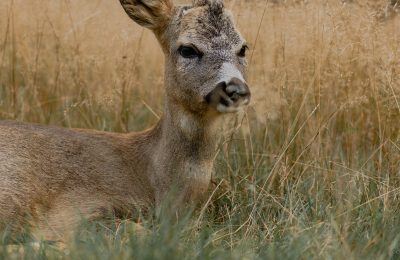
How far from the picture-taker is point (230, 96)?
18.0 ft

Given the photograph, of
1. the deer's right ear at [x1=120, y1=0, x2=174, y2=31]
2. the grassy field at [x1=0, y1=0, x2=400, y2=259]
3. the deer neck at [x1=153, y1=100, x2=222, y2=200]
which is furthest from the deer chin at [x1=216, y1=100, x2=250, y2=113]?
the deer's right ear at [x1=120, y1=0, x2=174, y2=31]

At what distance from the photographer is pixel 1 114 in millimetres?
8133

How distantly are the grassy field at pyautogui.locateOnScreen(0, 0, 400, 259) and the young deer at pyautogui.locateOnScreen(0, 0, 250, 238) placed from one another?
0.31 metres

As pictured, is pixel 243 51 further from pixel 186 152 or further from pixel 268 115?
pixel 268 115

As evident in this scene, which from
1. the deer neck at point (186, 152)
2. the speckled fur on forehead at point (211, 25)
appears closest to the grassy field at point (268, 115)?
the deer neck at point (186, 152)

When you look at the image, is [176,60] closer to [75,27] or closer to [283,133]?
[283,133]

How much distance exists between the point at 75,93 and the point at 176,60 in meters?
2.87

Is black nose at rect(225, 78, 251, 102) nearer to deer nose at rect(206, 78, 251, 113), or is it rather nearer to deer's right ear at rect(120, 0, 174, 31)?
deer nose at rect(206, 78, 251, 113)

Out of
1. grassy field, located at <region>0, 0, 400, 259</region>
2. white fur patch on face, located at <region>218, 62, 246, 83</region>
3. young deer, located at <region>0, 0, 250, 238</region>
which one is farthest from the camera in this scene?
young deer, located at <region>0, 0, 250, 238</region>

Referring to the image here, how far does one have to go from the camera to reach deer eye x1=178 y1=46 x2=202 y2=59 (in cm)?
591

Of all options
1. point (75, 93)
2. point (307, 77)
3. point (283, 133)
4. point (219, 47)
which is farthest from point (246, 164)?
point (75, 93)

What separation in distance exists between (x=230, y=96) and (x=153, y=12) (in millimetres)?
1075

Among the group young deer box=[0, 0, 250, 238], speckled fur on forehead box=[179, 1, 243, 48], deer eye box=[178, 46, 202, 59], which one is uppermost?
speckled fur on forehead box=[179, 1, 243, 48]

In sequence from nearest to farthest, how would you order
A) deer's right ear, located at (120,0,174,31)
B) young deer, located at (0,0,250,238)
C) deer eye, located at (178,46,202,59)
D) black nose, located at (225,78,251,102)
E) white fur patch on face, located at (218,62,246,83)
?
black nose, located at (225,78,251,102), white fur patch on face, located at (218,62,246,83), young deer, located at (0,0,250,238), deer eye, located at (178,46,202,59), deer's right ear, located at (120,0,174,31)
